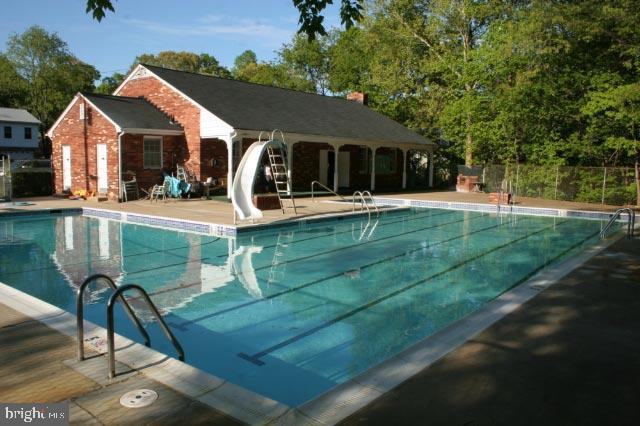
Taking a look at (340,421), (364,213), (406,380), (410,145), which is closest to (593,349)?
(406,380)

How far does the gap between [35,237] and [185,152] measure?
812 cm

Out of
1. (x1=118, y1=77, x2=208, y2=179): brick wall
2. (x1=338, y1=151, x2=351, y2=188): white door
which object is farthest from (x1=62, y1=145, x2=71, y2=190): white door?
(x1=338, y1=151, x2=351, y2=188): white door

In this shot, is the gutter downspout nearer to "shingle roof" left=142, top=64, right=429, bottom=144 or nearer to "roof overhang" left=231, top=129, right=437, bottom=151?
"shingle roof" left=142, top=64, right=429, bottom=144

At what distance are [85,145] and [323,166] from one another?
10.5 m

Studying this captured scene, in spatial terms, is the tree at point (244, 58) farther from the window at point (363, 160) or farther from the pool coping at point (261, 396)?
the pool coping at point (261, 396)

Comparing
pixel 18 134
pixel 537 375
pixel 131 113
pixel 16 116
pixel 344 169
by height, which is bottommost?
pixel 537 375

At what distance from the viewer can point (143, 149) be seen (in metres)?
19.1

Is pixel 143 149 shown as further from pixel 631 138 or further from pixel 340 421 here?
pixel 631 138

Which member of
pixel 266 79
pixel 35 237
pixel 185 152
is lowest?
pixel 35 237

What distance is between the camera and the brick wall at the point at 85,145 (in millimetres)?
18531

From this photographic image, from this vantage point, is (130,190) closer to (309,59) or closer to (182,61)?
(309,59)

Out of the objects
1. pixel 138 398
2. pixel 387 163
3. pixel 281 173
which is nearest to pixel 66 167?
Answer: pixel 281 173

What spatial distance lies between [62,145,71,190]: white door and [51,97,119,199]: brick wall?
20 cm

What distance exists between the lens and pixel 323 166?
25031 mm
